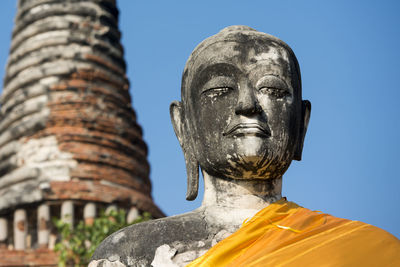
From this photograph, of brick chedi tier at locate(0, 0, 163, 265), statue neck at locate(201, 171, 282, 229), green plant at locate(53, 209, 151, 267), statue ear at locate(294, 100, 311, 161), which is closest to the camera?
statue neck at locate(201, 171, 282, 229)

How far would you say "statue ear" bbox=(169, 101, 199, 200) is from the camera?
411 centimetres

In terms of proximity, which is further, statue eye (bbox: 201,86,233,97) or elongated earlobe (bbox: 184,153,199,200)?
elongated earlobe (bbox: 184,153,199,200)

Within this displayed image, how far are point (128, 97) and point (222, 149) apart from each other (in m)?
10.4

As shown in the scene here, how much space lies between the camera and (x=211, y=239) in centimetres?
367

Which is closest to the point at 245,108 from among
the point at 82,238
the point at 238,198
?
the point at 238,198

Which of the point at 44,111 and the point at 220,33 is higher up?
the point at 44,111

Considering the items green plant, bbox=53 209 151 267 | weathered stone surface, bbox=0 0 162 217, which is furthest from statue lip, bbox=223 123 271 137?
weathered stone surface, bbox=0 0 162 217

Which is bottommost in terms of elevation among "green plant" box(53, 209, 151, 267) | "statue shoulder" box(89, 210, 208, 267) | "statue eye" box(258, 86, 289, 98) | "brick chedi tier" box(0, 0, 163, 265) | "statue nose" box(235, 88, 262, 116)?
"statue shoulder" box(89, 210, 208, 267)

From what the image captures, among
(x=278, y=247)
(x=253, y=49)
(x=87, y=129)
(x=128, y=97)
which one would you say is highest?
(x=128, y=97)

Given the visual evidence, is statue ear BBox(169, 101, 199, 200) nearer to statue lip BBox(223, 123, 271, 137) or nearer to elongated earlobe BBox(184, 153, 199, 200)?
elongated earlobe BBox(184, 153, 199, 200)

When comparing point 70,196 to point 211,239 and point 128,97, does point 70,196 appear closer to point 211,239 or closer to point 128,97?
point 128,97

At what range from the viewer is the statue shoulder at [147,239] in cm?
362

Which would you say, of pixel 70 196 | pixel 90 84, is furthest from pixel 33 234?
pixel 90 84

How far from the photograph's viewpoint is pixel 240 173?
3766 millimetres
